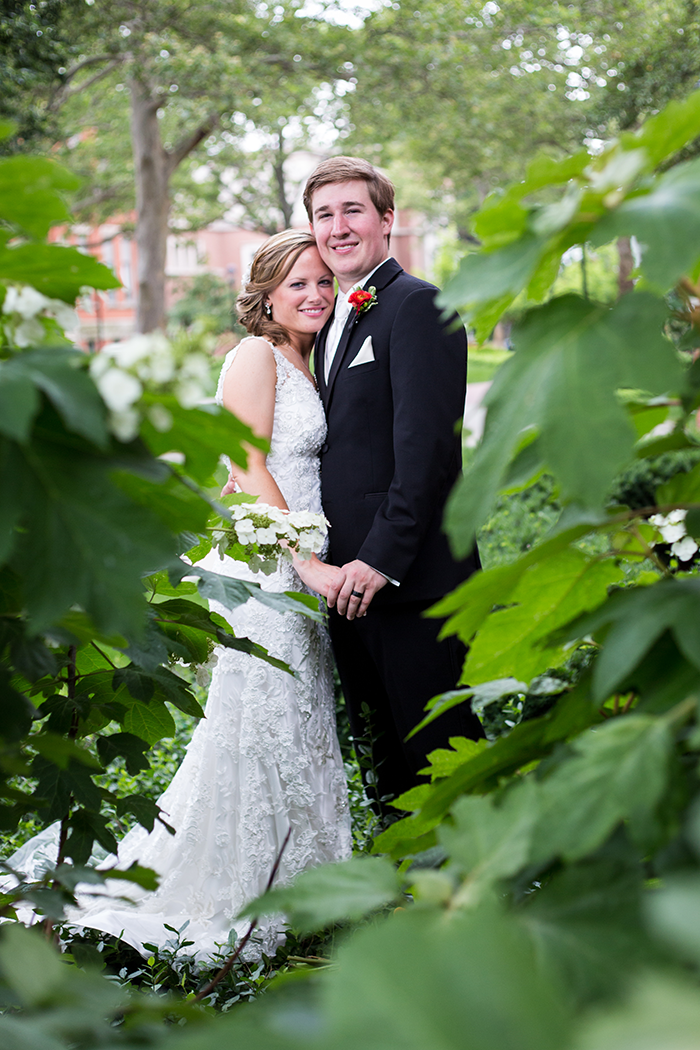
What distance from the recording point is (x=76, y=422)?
2.39ft

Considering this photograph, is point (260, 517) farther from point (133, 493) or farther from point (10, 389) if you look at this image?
point (10, 389)

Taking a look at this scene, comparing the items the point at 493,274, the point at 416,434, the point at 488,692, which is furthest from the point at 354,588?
the point at 493,274

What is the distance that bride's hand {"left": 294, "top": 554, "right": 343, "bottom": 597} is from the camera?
10.4 ft

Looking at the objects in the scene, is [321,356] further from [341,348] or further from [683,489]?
[683,489]

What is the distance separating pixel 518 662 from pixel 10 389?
0.67m

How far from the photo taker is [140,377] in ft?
2.74

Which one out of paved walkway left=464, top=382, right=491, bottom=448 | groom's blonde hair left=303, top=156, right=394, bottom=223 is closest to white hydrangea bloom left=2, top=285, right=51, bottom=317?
groom's blonde hair left=303, top=156, right=394, bottom=223

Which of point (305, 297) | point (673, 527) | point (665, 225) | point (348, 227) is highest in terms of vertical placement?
point (348, 227)

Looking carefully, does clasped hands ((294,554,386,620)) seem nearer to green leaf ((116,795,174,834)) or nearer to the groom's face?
the groom's face

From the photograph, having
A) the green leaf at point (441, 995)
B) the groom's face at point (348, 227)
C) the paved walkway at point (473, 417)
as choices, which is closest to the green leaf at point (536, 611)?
the green leaf at point (441, 995)

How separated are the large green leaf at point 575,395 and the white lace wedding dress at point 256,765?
8.39 ft

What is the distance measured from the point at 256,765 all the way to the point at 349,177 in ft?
7.45

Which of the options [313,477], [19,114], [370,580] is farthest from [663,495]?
[19,114]

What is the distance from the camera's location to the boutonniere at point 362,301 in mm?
3324
